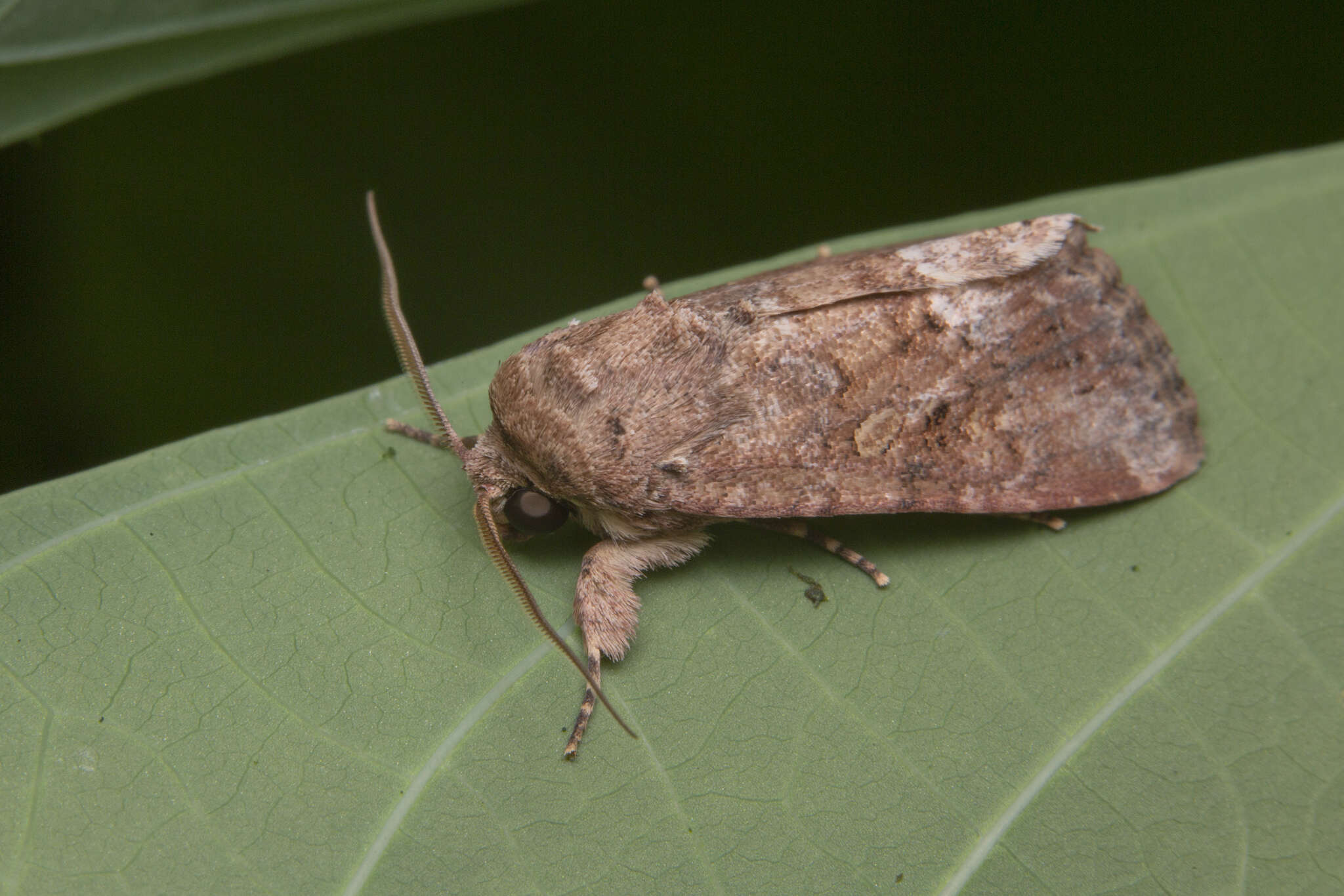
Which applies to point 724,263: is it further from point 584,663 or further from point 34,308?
point 34,308

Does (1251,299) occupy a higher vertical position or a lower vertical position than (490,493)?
higher

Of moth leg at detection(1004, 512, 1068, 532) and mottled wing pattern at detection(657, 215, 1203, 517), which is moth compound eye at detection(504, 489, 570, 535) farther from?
moth leg at detection(1004, 512, 1068, 532)

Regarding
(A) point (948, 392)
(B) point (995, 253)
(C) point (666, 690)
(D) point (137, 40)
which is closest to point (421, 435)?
(C) point (666, 690)

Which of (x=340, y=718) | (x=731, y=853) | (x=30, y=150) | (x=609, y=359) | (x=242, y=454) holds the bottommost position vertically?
(x=731, y=853)

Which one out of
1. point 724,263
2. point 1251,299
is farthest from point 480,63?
point 1251,299

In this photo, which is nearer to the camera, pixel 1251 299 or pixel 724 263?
pixel 1251 299

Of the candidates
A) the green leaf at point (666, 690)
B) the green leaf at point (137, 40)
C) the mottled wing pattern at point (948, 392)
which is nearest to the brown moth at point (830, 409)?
the mottled wing pattern at point (948, 392)

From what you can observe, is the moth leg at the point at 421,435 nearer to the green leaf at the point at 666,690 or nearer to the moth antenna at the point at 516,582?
the green leaf at the point at 666,690
